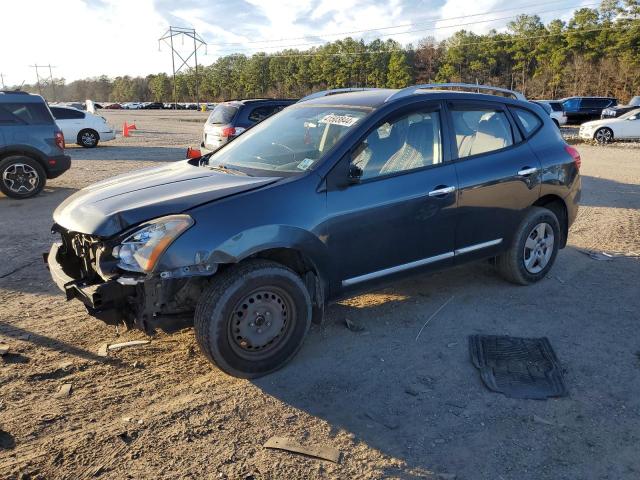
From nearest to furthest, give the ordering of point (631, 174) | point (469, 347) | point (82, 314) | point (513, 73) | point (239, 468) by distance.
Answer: point (239, 468) → point (469, 347) → point (82, 314) → point (631, 174) → point (513, 73)

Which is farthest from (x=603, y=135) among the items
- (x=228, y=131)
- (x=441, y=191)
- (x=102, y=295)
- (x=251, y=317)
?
(x=102, y=295)

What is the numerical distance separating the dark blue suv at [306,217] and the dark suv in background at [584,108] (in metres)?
29.9

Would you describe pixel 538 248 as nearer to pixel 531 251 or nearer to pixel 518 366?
pixel 531 251

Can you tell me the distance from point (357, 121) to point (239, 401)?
7.17 feet

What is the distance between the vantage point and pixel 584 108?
1234 inches

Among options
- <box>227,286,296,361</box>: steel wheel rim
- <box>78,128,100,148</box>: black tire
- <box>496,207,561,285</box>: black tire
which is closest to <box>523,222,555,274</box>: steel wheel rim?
<box>496,207,561,285</box>: black tire

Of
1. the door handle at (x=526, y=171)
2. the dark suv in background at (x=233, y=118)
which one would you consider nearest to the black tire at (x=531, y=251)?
the door handle at (x=526, y=171)

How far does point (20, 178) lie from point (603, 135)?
20.3 meters

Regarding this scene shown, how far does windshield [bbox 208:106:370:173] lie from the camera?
3.96m

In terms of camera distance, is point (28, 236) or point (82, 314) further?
point (28, 236)

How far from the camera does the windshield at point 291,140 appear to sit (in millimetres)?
3957

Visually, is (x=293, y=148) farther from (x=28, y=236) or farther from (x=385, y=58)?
(x=385, y=58)

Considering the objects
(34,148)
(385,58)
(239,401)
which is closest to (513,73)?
(385,58)

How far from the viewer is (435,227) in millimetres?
4227
